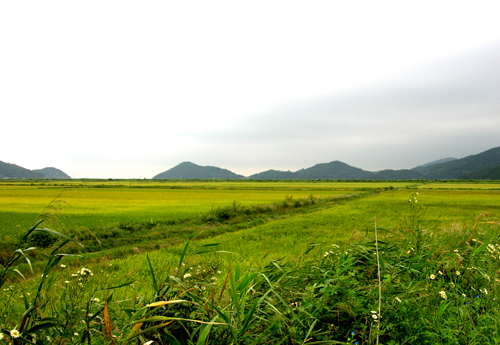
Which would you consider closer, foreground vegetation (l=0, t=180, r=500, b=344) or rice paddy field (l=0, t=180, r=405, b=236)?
foreground vegetation (l=0, t=180, r=500, b=344)

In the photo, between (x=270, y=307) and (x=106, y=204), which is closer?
(x=270, y=307)

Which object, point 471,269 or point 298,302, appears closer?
point 298,302

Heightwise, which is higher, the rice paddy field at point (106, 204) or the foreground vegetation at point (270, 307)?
the foreground vegetation at point (270, 307)

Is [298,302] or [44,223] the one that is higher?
[44,223]

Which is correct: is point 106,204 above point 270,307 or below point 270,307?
below

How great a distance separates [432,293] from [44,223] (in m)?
4.08

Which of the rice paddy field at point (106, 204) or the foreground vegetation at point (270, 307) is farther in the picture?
the rice paddy field at point (106, 204)

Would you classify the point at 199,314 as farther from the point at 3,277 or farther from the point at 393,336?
the point at 393,336

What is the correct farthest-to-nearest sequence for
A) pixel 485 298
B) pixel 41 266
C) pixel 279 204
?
pixel 279 204, pixel 41 266, pixel 485 298

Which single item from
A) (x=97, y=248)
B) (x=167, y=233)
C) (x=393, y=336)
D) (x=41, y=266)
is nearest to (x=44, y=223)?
(x=393, y=336)

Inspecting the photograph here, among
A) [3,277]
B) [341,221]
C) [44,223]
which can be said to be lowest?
[341,221]

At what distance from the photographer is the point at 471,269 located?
4254 millimetres

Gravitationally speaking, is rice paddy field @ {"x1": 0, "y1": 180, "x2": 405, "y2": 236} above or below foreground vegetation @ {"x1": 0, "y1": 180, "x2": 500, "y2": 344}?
below

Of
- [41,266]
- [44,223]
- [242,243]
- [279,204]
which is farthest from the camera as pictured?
[279,204]
